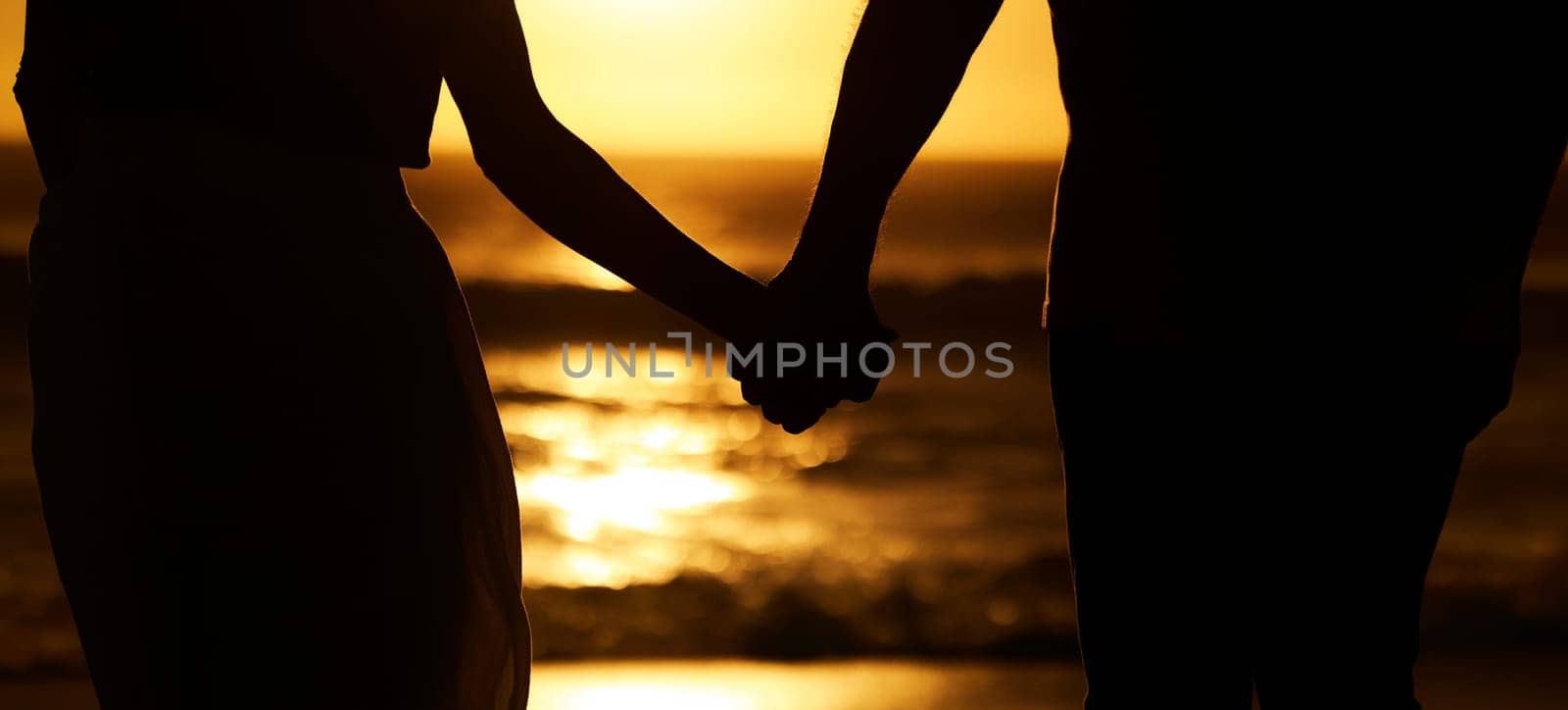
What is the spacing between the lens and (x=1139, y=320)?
213 centimetres

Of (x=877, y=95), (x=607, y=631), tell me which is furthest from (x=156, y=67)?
(x=607, y=631)

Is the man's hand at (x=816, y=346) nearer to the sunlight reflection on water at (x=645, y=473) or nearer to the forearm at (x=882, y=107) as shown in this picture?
the forearm at (x=882, y=107)

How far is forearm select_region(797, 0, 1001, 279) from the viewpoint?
2.36 meters

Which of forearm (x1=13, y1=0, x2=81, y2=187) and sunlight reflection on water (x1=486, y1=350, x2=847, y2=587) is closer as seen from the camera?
forearm (x1=13, y1=0, x2=81, y2=187)

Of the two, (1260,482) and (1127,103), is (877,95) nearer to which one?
(1127,103)

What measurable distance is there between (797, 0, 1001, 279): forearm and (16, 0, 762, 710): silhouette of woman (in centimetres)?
81

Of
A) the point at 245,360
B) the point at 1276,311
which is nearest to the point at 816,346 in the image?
the point at 1276,311

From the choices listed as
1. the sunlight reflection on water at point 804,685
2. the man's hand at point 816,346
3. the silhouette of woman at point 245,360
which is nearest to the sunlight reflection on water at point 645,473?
the sunlight reflection on water at point 804,685

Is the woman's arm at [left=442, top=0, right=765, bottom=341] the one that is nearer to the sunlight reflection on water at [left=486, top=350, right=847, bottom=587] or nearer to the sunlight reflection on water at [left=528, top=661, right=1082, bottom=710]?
→ the sunlight reflection on water at [left=528, top=661, right=1082, bottom=710]

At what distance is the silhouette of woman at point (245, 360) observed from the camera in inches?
65.0

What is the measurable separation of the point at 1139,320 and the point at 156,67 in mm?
1228

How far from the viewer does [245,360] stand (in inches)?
65.7

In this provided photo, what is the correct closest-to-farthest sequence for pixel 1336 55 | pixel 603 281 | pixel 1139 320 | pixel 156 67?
pixel 156 67
pixel 1336 55
pixel 1139 320
pixel 603 281

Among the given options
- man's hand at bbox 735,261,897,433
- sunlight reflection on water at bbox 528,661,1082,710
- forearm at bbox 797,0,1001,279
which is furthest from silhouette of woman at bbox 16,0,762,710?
sunlight reflection on water at bbox 528,661,1082,710
